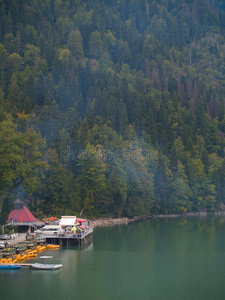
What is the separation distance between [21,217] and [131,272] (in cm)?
2620

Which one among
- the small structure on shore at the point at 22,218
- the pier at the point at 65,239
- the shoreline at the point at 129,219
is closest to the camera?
the pier at the point at 65,239

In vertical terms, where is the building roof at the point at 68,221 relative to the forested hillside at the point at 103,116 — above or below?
below

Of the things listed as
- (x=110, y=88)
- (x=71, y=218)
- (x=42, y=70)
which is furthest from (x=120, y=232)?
(x=42, y=70)

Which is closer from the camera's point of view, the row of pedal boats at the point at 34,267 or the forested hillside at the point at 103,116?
the row of pedal boats at the point at 34,267

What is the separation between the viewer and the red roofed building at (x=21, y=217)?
2694 inches

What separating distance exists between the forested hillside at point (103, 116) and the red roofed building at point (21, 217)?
1910 millimetres

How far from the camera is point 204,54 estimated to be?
19875cm

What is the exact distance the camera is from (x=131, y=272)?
4919cm

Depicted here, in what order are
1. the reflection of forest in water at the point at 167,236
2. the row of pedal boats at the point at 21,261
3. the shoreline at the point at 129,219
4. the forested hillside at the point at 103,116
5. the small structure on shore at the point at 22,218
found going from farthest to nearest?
the shoreline at the point at 129,219 < the forested hillside at the point at 103,116 < the small structure on shore at the point at 22,218 < the reflection of forest in water at the point at 167,236 < the row of pedal boats at the point at 21,261

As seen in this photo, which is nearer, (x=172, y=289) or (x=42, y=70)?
(x=172, y=289)

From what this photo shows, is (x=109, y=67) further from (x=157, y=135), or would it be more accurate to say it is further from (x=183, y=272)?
(x=183, y=272)

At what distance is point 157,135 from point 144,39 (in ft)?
240

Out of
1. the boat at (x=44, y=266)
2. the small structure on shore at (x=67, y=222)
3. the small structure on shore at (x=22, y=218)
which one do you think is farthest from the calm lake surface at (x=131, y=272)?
the small structure on shore at (x=22, y=218)

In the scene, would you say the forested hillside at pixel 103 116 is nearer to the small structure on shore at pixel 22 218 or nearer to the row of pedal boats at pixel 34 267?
the small structure on shore at pixel 22 218
